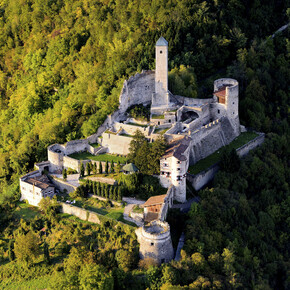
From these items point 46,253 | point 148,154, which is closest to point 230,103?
point 148,154

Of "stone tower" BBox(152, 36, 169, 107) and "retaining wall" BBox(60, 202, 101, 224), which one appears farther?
"stone tower" BBox(152, 36, 169, 107)

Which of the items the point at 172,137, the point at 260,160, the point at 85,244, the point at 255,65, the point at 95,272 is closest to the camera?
the point at 95,272

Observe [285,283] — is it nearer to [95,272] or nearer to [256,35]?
[95,272]

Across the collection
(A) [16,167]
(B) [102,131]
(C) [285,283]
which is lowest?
(C) [285,283]

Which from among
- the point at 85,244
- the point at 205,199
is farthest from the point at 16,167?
the point at 205,199

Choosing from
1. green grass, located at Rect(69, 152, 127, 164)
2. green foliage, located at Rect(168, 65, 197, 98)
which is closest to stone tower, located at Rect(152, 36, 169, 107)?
green foliage, located at Rect(168, 65, 197, 98)

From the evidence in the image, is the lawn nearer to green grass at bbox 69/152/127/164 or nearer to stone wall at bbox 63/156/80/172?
stone wall at bbox 63/156/80/172

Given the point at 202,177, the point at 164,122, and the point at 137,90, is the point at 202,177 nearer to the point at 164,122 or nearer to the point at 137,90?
the point at 164,122
